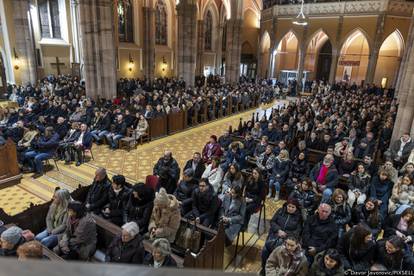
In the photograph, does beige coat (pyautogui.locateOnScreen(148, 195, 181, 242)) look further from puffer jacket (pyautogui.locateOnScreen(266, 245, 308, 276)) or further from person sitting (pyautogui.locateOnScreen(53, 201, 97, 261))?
puffer jacket (pyautogui.locateOnScreen(266, 245, 308, 276))

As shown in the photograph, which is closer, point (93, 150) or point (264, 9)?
point (93, 150)

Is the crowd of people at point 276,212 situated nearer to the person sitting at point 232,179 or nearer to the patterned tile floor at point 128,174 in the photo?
the person sitting at point 232,179

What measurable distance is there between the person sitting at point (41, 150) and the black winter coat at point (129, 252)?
5.25 meters

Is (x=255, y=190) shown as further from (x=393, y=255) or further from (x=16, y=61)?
(x=16, y=61)

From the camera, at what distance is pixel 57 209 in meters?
4.30

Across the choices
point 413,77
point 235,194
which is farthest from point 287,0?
point 235,194

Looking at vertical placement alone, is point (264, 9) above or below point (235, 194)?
above

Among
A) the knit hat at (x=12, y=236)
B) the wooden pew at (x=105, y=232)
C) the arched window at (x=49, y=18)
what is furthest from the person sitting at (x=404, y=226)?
the arched window at (x=49, y=18)

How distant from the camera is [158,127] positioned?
11023 millimetres

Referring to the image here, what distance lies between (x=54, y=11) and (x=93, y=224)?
21.3 metres

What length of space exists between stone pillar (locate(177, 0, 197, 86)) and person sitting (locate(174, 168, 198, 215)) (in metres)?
15.1

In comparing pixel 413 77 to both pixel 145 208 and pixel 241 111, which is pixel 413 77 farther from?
pixel 241 111

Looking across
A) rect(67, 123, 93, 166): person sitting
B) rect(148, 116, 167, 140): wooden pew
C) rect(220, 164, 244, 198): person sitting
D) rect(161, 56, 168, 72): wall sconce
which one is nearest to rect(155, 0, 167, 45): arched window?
rect(161, 56, 168, 72): wall sconce

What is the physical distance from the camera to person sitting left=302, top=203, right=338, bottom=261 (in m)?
4.07
